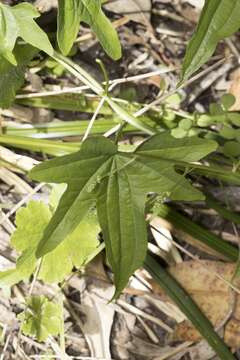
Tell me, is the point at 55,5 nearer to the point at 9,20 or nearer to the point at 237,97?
the point at 9,20

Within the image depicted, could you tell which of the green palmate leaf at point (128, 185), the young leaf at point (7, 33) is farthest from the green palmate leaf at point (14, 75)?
the green palmate leaf at point (128, 185)

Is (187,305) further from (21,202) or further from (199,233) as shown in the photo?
(21,202)

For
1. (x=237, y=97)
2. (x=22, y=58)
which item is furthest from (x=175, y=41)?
(x=22, y=58)

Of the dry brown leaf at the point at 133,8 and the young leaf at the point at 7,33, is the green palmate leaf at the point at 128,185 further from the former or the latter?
the dry brown leaf at the point at 133,8

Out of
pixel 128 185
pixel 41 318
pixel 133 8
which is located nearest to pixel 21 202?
pixel 41 318

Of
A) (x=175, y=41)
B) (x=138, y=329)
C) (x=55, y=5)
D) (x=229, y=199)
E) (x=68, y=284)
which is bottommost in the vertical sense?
(x=138, y=329)
